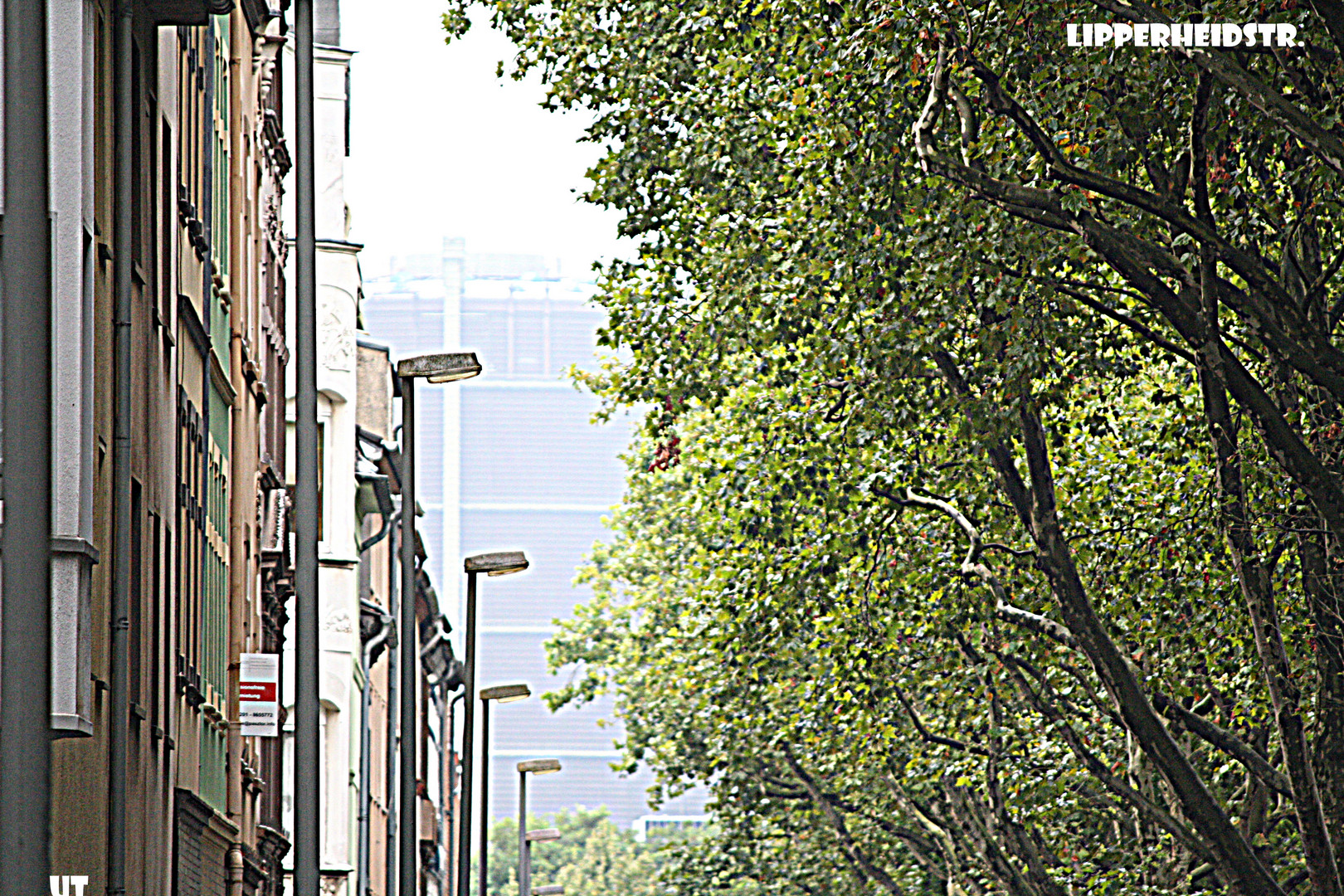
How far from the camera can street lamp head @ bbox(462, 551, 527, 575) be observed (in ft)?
114

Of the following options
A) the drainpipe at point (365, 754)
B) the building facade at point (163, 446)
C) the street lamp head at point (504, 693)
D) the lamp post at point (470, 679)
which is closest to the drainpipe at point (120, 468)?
the building facade at point (163, 446)

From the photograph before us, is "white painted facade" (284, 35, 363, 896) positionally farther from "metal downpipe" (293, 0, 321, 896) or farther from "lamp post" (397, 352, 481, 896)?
"metal downpipe" (293, 0, 321, 896)

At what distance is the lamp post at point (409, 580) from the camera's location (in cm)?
2595

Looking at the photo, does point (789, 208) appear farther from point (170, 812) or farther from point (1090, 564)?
point (170, 812)

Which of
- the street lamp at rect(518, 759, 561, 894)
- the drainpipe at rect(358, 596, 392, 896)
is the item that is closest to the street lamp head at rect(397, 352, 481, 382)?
the drainpipe at rect(358, 596, 392, 896)

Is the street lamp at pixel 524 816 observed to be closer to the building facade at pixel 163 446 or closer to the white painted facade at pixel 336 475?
the white painted facade at pixel 336 475

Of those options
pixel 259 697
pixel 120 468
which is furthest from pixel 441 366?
pixel 120 468

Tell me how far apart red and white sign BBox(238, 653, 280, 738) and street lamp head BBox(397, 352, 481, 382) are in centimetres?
630

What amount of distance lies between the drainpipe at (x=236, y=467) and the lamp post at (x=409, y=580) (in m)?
1.77

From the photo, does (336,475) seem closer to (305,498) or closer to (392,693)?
(392,693)

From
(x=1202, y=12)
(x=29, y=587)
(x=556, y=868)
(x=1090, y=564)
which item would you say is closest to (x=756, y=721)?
(x=1090, y=564)

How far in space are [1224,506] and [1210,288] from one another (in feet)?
7.38

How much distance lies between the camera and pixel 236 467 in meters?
27.4

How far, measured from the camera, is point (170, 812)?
19.3m
